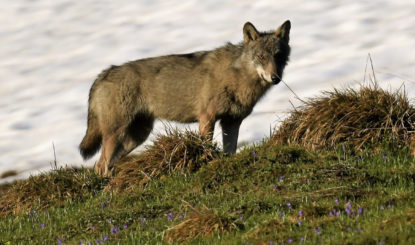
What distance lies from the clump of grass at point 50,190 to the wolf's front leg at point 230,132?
2.17m

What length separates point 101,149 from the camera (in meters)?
13.3

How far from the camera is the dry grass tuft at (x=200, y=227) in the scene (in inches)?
298

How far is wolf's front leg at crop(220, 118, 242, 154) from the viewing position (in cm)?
1248

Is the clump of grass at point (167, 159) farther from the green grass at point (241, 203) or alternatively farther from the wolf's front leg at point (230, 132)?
the wolf's front leg at point (230, 132)

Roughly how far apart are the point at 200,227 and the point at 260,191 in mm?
1783

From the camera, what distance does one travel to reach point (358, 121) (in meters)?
10.5

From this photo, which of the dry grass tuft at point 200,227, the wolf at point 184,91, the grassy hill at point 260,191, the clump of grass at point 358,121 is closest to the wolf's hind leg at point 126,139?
the wolf at point 184,91

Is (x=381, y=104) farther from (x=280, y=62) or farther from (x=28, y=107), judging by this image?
(x=28, y=107)

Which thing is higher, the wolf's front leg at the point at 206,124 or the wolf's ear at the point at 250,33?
the wolf's ear at the point at 250,33

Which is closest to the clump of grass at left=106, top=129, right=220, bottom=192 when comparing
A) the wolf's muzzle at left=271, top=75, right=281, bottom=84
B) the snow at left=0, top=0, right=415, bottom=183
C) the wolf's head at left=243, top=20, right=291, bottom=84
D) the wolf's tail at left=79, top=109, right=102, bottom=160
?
the wolf's muzzle at left=271, top=75, right=281, bottom=84

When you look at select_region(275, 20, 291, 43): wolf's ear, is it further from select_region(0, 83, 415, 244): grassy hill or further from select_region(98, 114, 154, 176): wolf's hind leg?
select_region(98, 114, 154, 176): wolf's hind leg

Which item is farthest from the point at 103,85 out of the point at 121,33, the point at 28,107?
the point at 121,33

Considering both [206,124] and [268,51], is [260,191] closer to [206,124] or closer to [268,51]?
[206,124]

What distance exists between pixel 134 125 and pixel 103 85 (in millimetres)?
898
